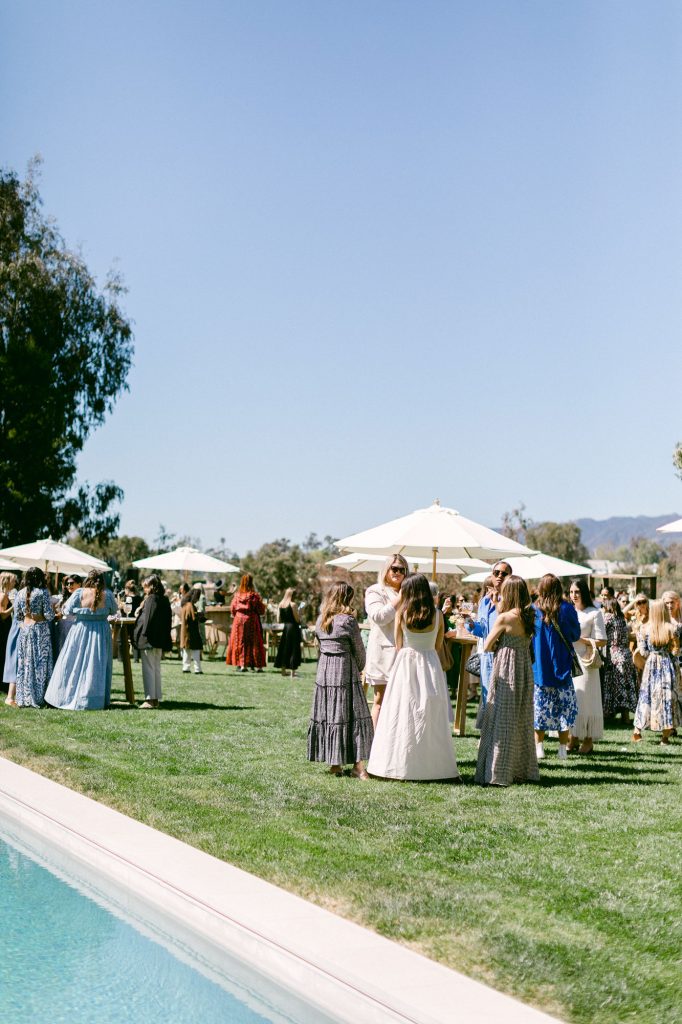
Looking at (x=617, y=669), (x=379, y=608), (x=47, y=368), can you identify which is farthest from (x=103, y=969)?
(x=47, y=368)

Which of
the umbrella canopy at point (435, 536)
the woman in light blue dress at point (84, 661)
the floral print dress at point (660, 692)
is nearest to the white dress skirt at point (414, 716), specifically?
the umbrella canopy at point (435, 536)

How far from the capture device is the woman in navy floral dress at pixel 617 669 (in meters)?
16.2

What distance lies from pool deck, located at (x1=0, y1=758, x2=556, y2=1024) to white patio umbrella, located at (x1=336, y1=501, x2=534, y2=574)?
6814 mm

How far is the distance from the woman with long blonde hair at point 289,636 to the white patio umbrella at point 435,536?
329 inches

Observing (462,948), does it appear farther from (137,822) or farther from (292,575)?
(292,575)

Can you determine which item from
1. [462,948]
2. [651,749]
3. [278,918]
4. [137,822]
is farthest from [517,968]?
[651,749]

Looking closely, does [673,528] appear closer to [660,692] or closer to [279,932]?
[660,692]

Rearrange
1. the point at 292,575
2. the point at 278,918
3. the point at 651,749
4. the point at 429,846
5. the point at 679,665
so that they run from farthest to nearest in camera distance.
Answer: the point at 292,575
the point at 679,665
the point at 651,749
the point at 429,846
the point at 278,918

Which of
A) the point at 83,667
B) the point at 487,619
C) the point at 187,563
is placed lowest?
the point at 83,667

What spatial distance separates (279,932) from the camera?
5277 mm

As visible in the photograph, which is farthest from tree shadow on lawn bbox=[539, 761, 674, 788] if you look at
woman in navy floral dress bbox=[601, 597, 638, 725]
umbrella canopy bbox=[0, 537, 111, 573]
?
umbrella canopy bbox=[0, 537, 111, 573]

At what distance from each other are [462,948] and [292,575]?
168ft

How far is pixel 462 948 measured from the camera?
Answer: 17.1 ft

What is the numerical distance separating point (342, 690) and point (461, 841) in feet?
8.86
